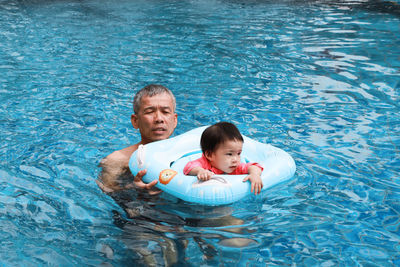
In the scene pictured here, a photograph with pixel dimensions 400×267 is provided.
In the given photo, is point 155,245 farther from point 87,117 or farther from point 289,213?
point 87,117

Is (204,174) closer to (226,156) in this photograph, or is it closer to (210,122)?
(226,156)

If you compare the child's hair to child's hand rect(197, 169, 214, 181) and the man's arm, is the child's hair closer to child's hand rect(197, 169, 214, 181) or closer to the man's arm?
child's hand rect(197, 169, 214, 181)

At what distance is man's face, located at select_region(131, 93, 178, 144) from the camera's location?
366cm

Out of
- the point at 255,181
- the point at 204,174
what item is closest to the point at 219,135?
the point at 204,174

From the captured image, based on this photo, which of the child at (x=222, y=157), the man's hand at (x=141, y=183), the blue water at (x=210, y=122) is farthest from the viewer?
the man's hand at (x=141, y=183)

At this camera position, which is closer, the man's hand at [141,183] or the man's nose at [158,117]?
the man's hand at [141,183]

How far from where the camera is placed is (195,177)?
3117 mm

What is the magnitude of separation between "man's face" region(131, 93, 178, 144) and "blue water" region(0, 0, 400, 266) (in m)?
0.64

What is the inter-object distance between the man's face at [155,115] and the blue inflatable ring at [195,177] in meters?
0.13

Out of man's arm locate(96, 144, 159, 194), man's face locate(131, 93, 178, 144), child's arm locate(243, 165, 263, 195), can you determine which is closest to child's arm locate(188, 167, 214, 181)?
child's arm locate(243, 165, 263, 195)

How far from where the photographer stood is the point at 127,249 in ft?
9.53

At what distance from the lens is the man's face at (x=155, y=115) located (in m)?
3.66

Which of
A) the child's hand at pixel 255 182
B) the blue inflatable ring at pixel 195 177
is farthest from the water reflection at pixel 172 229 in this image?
the child's hand at pixel 255 182

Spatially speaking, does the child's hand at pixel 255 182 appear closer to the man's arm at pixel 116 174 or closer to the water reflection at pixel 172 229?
the water reflection at pixel 172 229
